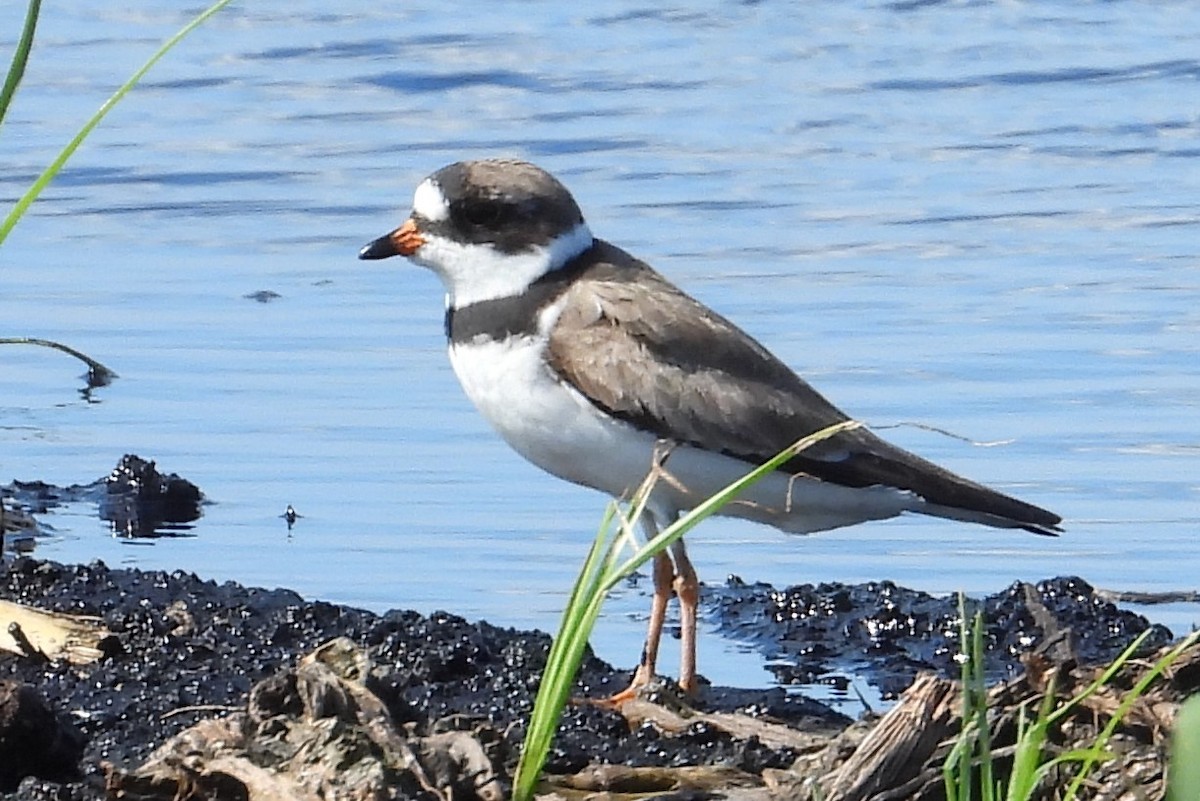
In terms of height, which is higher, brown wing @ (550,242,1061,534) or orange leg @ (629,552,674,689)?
brown wing @ (550,242,1061,534)

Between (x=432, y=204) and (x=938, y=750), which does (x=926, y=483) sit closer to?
(x=432, y=204)

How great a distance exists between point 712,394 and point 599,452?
32 cm

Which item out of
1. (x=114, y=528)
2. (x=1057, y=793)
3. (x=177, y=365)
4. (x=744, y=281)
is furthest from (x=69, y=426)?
(x=1057, y=793)

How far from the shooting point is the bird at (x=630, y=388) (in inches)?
229

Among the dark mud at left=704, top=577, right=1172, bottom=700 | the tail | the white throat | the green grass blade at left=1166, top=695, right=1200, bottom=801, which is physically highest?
the white throat

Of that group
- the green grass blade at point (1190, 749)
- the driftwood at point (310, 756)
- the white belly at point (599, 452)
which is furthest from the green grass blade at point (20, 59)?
the green grass blade at point (1190, 749)

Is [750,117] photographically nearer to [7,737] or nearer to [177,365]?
[177,365]

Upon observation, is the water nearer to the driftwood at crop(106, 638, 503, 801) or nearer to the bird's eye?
the bird's eye

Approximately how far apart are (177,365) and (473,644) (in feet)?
11.5

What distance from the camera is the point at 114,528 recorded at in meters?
7.39

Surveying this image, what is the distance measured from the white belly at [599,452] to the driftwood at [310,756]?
1.43 m

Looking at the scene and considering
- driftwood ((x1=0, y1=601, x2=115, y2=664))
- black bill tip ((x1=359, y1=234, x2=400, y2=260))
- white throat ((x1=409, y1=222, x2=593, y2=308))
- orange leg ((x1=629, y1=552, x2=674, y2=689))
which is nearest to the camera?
driftwood ((x1=0, y1=601, x2=115, y2=664))

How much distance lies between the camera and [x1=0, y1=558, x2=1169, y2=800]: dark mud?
4.91 metres

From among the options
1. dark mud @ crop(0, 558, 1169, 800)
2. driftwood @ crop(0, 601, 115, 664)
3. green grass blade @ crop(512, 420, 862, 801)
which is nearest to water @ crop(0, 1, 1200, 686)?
dark mud @ crop(0, 558, 1169, 800)
